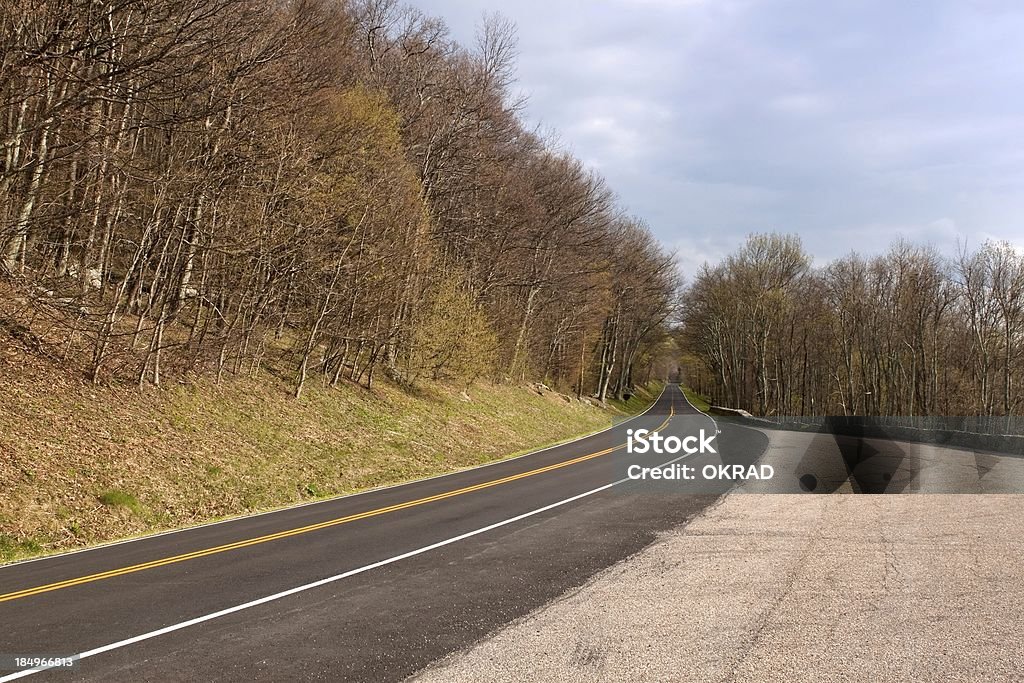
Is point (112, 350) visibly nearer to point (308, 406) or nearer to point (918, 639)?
point (308, 406)

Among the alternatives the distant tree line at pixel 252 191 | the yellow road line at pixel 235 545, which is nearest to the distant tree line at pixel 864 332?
the distant tree line at pixel 252 191

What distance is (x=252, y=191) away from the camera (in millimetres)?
20422

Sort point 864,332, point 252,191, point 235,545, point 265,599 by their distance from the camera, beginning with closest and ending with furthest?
point 265,599, point 235,545, point 252,191, point 864,332

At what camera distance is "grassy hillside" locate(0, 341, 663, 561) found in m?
11.9

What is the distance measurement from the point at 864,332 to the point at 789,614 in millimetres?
58370

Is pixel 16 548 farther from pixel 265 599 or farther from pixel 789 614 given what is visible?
pixel 789 614

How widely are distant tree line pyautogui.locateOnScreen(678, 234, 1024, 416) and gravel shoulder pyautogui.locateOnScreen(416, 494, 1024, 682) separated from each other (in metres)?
42.8

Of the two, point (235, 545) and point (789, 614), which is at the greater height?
point (789, 614)

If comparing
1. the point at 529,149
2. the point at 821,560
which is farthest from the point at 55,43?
the point at 529,149

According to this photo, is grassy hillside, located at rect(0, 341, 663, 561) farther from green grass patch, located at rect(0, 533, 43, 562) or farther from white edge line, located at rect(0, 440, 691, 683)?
white edge line, located at rect(0, 440, 691, 683)

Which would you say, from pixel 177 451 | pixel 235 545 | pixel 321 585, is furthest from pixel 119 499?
pixel 321 585

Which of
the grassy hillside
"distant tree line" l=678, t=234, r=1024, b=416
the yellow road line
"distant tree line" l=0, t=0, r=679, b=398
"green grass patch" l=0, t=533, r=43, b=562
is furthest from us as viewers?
"distant tree line" l=678, t=234, r=1024, b=416

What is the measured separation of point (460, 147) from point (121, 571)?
28.6m

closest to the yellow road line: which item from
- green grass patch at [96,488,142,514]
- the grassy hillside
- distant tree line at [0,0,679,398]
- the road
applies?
the road
